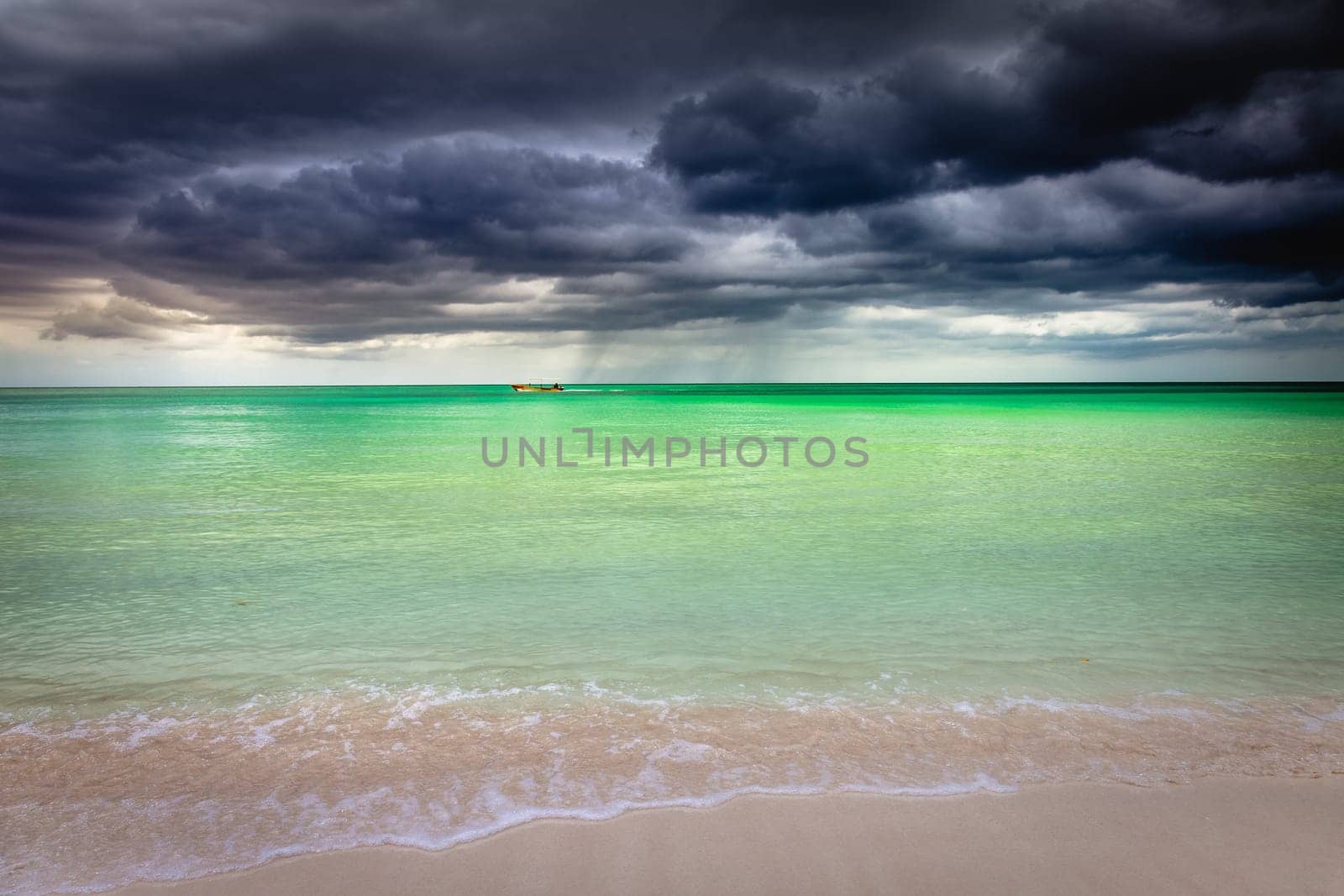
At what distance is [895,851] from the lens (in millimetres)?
3613

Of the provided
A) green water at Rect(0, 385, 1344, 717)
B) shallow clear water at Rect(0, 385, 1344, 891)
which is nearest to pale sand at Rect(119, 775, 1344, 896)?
shallow clear water at Rect(0, 385, 1344, 891)

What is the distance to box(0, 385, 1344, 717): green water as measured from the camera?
5.90m

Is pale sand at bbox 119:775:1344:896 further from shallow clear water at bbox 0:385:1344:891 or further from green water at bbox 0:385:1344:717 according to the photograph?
green water at bbox 0:385:1344:717

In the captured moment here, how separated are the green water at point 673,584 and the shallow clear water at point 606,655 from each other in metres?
0.05

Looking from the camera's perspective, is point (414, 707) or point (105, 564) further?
point (105, 564)

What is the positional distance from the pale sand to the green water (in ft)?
4.91

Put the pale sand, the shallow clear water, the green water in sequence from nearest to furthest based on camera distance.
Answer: the pale sand < the shallow clear water < the green water

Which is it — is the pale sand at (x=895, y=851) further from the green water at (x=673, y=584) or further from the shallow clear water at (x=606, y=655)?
the green water at (x=673, y=584)

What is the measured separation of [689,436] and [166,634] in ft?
92.1

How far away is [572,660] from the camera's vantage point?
20.4ft

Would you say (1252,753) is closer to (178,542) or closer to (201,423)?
(178,542)


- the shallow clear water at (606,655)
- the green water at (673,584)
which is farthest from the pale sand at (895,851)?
the green water at (673,584)

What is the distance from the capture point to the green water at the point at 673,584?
19.4ft

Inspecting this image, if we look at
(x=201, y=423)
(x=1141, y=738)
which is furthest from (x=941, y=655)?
(x=201, y=423)
